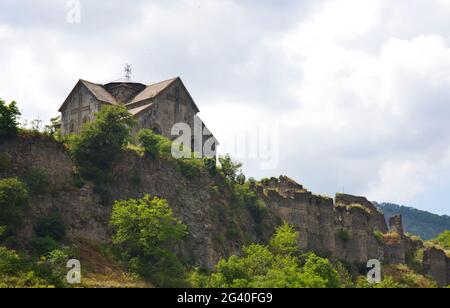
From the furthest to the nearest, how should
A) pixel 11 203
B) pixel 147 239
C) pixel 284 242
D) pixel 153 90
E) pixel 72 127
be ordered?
pixel 153 90 → pixel 72 127 → pixel 284 242 → pixel 147 239 → pixel 11 203

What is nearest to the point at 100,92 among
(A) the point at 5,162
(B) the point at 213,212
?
(B) the point at 213,212

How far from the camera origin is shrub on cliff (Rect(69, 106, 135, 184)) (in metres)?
47.2

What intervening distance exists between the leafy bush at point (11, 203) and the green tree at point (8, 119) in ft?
13.2

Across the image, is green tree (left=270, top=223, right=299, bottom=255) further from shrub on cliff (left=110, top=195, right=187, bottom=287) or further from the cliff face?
shrub on cliff (left=110, top=195, right=187, bottom=287)

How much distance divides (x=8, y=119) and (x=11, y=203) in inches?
238

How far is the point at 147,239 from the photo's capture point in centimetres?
4391

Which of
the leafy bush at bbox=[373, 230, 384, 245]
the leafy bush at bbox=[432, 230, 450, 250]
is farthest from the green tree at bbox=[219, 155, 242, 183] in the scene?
the leafy bush at bbox=[432, 230, 450, 250]

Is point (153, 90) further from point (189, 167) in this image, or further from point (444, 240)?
point (444, 240)

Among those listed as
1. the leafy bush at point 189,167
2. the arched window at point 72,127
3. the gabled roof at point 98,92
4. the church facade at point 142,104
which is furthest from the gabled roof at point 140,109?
the leafy bush at point 189,167

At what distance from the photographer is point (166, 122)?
5956 centimetres

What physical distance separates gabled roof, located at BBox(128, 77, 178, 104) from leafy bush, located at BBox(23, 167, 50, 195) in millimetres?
Result: 16479

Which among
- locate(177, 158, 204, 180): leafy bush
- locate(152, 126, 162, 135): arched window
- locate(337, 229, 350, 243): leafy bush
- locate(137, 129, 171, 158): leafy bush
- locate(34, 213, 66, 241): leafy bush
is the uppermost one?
locate(152, 126, 162, 135): arched window

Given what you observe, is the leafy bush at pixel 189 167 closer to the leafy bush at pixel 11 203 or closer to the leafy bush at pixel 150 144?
the leafy bush at pixel 150 144
